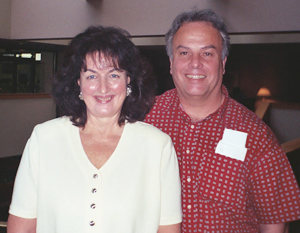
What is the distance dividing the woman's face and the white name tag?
617 mm

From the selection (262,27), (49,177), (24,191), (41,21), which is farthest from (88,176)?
→ (41,21)

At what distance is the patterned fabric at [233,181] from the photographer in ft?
5.77

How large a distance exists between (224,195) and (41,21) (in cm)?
616

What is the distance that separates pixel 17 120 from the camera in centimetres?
802

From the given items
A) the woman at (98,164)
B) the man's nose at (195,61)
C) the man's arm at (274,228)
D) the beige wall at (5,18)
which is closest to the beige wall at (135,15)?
the beige wall at (5,18)

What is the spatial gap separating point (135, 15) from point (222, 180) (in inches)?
182

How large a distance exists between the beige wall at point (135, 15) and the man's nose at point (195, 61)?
3.50 meters

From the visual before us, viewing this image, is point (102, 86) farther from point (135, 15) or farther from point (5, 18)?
point (5, 18)

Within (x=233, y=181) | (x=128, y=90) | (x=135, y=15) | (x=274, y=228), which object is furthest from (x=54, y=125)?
(x=135, y=15)

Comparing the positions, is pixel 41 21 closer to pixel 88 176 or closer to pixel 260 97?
pixel 88 176

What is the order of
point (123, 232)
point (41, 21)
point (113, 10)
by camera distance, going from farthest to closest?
point (41, 21) → point (113, 10) → point (123, 232)

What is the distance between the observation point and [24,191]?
1.48 meters

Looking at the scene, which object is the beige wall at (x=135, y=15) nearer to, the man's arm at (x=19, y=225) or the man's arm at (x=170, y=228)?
the man's arm at (x=170, y=228)

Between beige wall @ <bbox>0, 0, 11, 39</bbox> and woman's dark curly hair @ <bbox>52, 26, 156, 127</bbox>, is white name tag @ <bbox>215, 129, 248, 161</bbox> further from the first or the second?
beige wall @ <bbox>0, 0, 11, 39</bbox>
